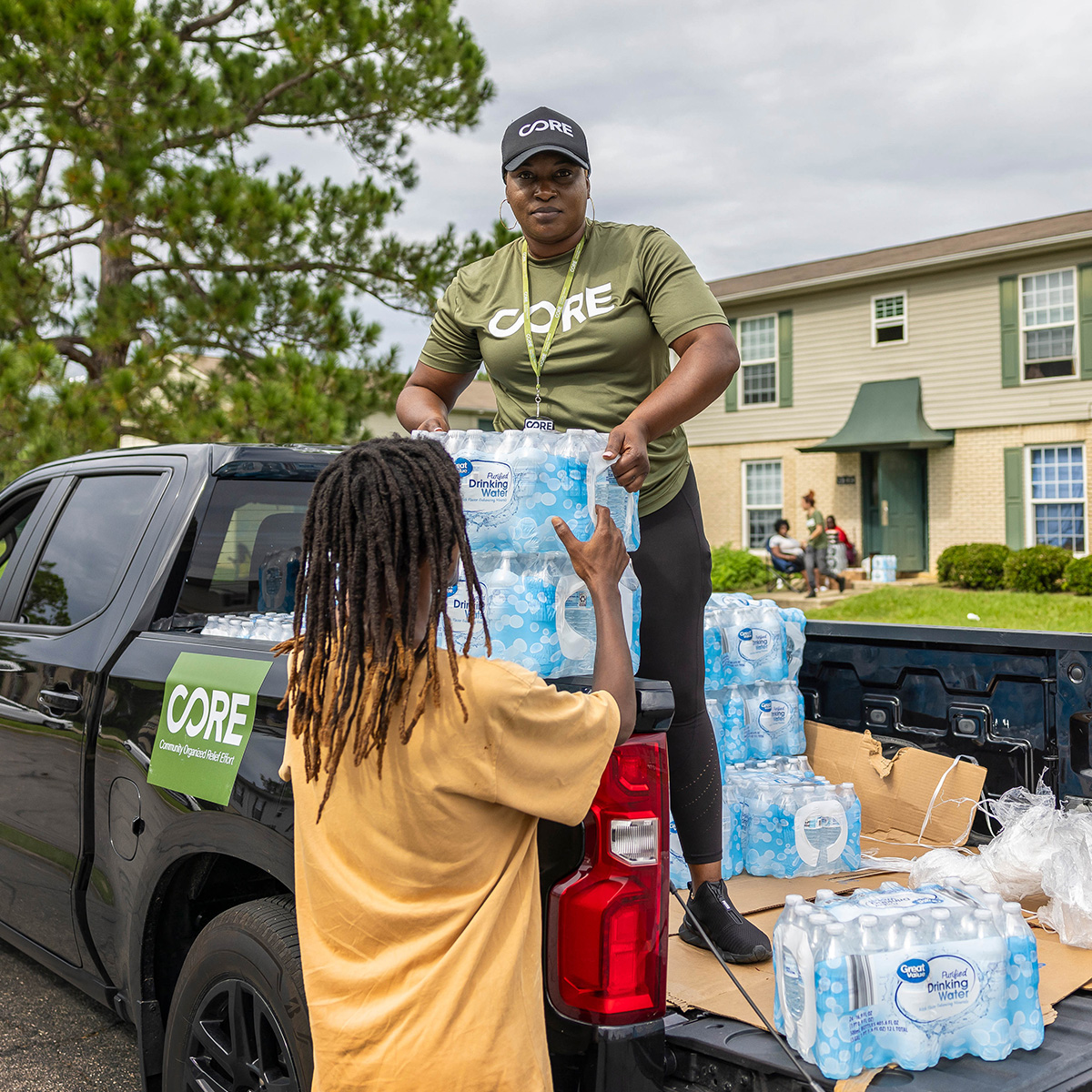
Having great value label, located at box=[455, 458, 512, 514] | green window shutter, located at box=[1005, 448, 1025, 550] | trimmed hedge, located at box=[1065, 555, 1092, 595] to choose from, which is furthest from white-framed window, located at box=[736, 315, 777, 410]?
great value label, located at box=[455, 458, 512, 514]

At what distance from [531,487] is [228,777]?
2.99ft

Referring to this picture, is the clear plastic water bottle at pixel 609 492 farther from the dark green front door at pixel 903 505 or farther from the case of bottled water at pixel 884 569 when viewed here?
the dark green front door at pixel 903 505

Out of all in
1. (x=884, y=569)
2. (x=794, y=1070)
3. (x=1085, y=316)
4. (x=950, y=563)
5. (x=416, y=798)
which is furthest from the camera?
(x=884, y=569)

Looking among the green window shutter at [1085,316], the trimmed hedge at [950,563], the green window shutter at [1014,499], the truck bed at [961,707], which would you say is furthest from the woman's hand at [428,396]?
the green window shutter at [1085,316]

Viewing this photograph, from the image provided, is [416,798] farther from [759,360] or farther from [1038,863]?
[759,360]

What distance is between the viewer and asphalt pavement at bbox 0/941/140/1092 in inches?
134

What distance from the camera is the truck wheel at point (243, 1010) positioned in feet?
6.82

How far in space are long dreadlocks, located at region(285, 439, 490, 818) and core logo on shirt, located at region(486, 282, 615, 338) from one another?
34.1 inches

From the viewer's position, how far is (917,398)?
822 inches

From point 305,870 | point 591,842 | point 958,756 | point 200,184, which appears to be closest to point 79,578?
point 305,870

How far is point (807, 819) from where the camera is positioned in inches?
124

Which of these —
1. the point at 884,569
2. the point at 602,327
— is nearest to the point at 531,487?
the point at 602,327

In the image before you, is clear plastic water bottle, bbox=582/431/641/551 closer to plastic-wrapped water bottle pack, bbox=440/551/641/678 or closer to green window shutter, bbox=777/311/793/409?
plastic-wrapped water bottle pack, bbox=440/551/641/678

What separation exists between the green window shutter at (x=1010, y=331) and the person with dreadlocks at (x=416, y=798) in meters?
20.1
